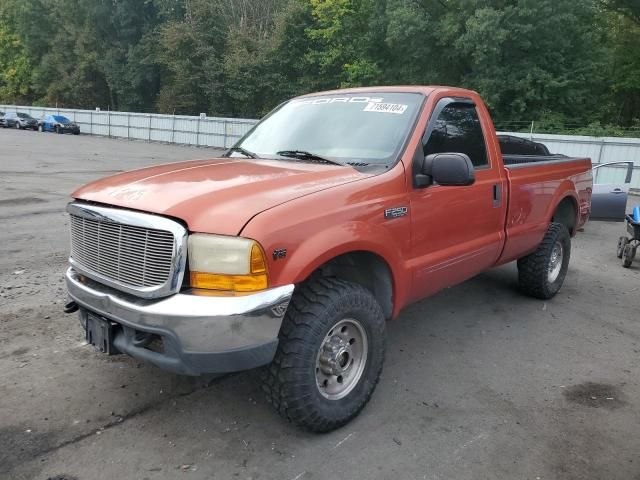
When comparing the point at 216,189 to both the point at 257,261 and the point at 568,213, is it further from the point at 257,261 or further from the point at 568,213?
the point at 568,213

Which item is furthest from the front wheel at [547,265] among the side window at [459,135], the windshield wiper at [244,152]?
the windshield wiper at [244,152]

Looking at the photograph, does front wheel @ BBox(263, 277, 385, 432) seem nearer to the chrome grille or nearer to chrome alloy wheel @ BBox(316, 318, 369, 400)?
chrome alloy wheel @ BBox(316, 318, 369, 400)

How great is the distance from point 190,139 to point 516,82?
66.8 feet

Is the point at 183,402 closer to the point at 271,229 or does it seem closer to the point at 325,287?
the point at 325,287

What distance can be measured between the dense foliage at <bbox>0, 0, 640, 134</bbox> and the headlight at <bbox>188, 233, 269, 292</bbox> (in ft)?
70.7

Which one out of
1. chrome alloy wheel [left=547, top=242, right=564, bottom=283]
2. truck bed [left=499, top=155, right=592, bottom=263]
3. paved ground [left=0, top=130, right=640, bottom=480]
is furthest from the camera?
chrome alloy wheel [left=547, top=242, right=564, bottom=283]

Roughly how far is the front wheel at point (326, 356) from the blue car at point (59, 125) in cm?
4350

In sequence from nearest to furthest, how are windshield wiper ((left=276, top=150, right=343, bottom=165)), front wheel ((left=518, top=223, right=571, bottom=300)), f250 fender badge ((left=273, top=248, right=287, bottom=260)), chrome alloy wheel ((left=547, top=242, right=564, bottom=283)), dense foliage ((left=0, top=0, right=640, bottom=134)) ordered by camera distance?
f250 fender badge ((left=273, top=248, right=287, bottom=260)), windshield wiper ((left=276, top=150, right=343, bottom=165)), front wheel ((left=518, top=223, right=571, bottom=300)), chrome alloy wheel ((left=547, top=242, right=564, bottom=283)), dense foliage ((left=0, top=0, right=640, bottom=134))

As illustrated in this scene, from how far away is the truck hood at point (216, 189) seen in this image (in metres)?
2.65

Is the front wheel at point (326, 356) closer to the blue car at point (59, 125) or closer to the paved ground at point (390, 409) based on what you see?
the paved ground at point (390, 409)

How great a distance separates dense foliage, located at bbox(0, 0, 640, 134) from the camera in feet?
86.5

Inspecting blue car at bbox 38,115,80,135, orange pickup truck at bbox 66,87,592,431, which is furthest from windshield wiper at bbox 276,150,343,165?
blue car at bbox 38,115,80,135

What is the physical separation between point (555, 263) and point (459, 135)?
2.30 m

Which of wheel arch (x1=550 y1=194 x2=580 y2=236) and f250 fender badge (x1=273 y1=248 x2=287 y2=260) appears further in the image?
wheel arch (x1=550 y1=194 x2=580 y2=236)
